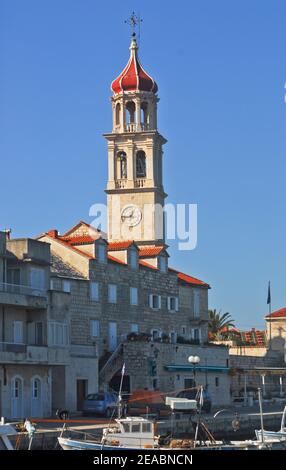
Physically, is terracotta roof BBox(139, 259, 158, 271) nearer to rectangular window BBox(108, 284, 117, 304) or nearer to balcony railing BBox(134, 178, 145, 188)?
rectangular window BBox(108, 284, 117, 304)

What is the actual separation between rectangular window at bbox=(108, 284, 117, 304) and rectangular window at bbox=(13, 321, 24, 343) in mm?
16289

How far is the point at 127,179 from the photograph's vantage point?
108m

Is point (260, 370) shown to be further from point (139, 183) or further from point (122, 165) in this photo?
point (122, 165)

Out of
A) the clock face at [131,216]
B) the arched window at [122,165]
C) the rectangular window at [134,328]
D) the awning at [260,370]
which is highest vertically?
the arched window at [122,165]

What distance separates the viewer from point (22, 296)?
62.4 meters

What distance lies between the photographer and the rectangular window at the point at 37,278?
6456 centimetres

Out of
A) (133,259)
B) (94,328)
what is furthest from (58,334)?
(133,259)

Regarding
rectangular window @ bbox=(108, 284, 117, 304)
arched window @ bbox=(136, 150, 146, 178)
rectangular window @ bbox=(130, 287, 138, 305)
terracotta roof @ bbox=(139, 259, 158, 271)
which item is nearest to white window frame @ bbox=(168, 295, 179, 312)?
terracotta roof @ bbox=(139, 259, 158, 271)

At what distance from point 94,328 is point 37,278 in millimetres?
13369

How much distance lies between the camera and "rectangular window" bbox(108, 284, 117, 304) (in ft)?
260

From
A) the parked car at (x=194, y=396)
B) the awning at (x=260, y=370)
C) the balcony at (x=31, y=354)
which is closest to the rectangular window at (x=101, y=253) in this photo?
the parked car at (x=194, y=396)

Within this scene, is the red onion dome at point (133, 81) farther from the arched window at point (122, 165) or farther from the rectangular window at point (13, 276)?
the rectangular window at point (13, 276)

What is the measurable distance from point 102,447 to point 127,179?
64.5 m
